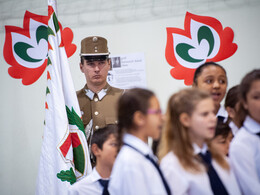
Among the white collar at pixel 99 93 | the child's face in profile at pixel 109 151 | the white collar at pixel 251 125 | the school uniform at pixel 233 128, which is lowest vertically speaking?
the child's face in profile at pixel 109 151

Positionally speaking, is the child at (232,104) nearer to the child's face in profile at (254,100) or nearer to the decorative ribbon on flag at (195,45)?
the child's face in profile at (254,100)

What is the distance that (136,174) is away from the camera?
1.04 metres

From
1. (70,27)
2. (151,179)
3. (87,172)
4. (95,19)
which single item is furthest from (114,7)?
(151,179)

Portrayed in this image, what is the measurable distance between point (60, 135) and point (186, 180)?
3.03ft

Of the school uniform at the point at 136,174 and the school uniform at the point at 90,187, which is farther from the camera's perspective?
the school uniform at the point at 90,187

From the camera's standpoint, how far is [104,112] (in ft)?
6.91

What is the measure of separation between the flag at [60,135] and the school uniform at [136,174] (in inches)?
30.1

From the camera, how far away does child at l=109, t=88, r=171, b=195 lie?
1051 millimetres

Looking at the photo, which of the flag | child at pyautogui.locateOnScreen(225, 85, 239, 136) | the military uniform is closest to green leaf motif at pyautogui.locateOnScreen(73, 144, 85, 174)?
the flag

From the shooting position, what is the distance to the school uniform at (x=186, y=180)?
1.10 metres

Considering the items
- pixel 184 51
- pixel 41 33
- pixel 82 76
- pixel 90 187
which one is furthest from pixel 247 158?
pixel 41 33

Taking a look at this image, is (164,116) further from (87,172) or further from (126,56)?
(126,56)

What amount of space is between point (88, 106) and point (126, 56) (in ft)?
2.35

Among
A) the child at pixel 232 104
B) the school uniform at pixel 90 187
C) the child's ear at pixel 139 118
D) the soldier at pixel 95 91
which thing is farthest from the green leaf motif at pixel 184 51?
the child's ear at pixel 139 118
